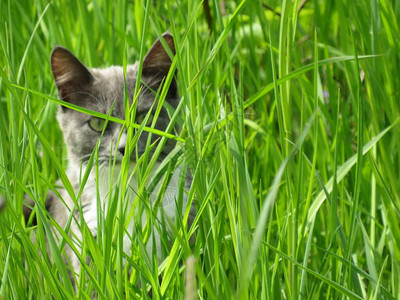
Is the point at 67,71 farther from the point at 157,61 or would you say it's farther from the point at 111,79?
the point at 157,61

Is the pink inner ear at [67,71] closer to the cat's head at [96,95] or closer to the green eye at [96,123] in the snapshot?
the cat's head at [96,95]

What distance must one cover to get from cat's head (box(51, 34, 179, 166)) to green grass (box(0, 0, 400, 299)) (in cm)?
10

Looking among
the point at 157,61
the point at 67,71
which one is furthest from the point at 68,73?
the point at 157,61

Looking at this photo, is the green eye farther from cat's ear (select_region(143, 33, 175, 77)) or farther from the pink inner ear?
cat's ear (select_region(143, 33, 175, 77))

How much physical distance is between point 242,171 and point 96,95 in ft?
3.16

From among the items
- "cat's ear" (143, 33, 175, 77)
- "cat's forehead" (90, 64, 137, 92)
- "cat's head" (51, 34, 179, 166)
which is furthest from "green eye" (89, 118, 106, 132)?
"cat's ear" (143, 33, 175, 77)

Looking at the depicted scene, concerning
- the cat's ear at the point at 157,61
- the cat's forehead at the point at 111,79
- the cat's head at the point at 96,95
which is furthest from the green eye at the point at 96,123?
the cat's ear at the point at 157,61

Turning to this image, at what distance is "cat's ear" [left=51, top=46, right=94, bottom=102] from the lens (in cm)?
169

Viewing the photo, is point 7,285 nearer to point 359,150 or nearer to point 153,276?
point 153,276

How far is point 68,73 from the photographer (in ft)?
5.70

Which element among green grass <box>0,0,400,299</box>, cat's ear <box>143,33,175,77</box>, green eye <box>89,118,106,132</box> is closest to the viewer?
green grass <box>0,0,400,299</box>

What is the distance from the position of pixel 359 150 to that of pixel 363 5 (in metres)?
0.68

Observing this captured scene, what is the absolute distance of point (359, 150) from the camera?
989mm

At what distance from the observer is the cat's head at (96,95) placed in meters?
1.71
